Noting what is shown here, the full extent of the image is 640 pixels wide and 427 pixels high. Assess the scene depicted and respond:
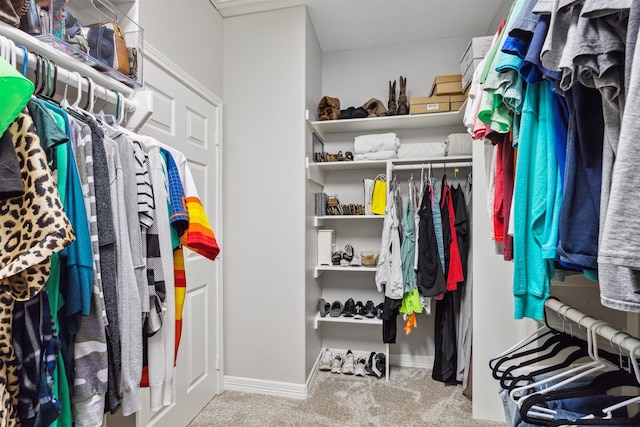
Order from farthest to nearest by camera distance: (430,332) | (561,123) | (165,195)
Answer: (430,332)
(165,195)
(561,123)

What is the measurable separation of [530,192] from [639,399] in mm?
472

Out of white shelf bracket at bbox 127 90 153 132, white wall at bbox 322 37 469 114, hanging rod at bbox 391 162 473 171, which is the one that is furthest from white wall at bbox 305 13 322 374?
white shelf bracket at bbox 127 90 153 132

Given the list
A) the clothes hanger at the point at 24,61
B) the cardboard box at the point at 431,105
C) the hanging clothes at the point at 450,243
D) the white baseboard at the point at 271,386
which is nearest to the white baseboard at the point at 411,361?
the white baseboard at the point at 271,386

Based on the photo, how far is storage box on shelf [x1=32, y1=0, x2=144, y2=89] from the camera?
0.98 m

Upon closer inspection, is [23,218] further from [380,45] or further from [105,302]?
[380,45]

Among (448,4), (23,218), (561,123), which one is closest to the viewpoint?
(23,218)

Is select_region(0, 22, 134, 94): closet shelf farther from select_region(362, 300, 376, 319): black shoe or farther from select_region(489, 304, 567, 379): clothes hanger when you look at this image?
select_region(362, 300, 376, 319): black shoe

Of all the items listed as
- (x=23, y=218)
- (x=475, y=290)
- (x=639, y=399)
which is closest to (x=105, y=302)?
(x=23, y=218)

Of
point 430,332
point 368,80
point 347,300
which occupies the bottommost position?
point 430,332

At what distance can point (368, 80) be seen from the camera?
2.83m

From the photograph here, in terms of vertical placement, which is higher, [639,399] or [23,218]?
[23,218]

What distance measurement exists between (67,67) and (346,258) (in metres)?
2.06

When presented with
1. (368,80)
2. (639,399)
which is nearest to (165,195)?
(639,399)

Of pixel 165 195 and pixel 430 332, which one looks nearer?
pixel 165 195
